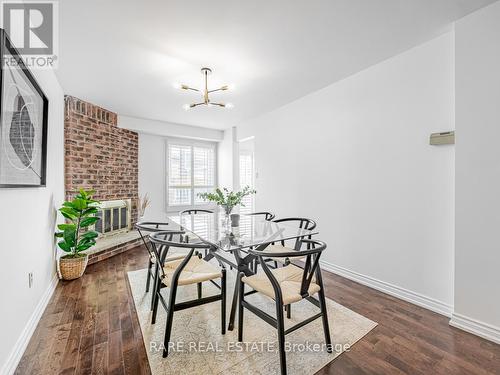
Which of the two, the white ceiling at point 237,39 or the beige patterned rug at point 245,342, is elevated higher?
the white ceiling at point 237,39

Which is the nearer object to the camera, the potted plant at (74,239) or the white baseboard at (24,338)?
the white baseboard at (24,338)

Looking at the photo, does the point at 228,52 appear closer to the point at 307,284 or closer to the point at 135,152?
the point at 307,284

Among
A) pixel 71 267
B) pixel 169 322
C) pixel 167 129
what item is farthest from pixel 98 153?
pixel 169 322

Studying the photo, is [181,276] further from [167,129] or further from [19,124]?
[167,129]

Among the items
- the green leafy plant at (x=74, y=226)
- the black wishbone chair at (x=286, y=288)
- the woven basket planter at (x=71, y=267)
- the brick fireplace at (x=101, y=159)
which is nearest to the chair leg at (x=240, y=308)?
the black wishbone chair at (x=286, y=288)

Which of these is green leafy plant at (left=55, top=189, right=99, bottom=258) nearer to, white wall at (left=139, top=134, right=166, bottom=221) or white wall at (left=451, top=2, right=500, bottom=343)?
white wall at (left=139, top=134, right=166, bottom=221)

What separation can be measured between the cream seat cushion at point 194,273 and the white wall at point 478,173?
2.08 meters

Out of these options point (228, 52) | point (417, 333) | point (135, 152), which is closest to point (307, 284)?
point (417, 333)

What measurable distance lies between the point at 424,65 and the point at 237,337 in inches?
119

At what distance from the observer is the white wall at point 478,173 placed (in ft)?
6.13

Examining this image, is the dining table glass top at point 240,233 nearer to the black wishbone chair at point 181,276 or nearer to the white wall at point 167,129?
the black wishbone chair at point 181,276

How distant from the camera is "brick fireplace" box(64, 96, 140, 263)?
3693 millimetres

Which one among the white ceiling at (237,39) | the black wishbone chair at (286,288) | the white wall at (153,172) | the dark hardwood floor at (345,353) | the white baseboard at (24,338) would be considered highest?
the white ceiling at (237,39)

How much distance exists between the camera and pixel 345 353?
1.72 m
